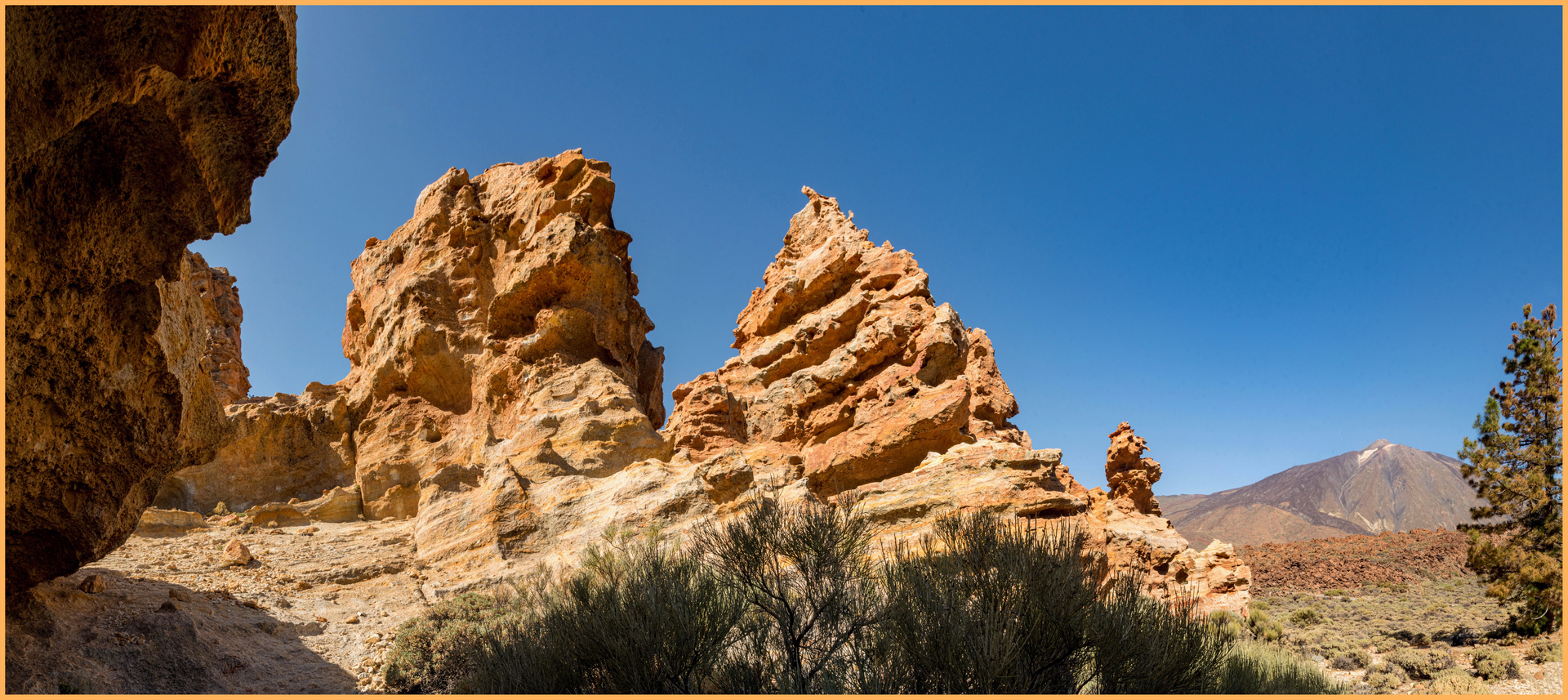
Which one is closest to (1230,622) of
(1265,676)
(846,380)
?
(1265,676)

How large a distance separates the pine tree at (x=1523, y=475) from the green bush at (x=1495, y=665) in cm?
335

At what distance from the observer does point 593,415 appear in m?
21.0

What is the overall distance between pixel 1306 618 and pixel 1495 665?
9826 millimetres

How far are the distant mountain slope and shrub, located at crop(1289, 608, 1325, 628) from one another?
73269 millimetres

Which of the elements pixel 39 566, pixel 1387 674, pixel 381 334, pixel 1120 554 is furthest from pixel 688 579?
pixel 381 334

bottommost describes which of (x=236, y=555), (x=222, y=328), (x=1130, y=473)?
(x=236, y=555)

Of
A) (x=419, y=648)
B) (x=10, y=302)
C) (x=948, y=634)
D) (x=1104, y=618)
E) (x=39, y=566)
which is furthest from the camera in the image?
(x=419, y=648)

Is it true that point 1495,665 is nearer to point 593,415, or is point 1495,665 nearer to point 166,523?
point 593,415

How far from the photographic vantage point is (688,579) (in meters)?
9.16

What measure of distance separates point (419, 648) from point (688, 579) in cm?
563

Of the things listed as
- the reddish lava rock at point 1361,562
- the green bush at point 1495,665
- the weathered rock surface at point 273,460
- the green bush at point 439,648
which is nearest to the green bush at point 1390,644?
the green bush at point 1495,665

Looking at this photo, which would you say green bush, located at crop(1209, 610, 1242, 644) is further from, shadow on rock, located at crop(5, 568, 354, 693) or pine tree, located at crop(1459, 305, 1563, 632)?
shadow on rock, located at crop(5, 568, 354, 693)

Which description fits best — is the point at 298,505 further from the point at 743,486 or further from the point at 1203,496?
the point at 1203,496

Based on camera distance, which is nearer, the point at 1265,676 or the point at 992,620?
the point at 992,620
